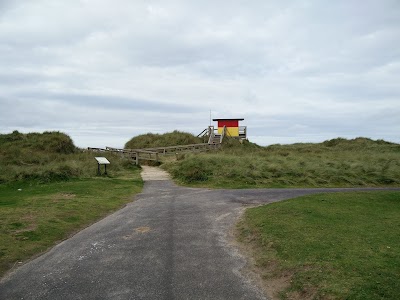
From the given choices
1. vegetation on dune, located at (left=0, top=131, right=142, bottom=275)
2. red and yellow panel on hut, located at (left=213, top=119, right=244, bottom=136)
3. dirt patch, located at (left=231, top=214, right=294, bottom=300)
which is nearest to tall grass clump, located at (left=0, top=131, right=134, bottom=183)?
vegetation on dune, located at (left=0, top=131, right=142, bottom=275)

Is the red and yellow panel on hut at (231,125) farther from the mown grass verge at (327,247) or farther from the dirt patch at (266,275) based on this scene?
the dirt patch at (266,275)

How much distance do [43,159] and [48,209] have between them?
14896mm

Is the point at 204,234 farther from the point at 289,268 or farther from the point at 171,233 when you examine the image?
the point at 289,268

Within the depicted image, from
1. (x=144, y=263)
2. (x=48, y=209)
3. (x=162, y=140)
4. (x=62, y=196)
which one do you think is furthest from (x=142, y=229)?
(x=162, y=140)

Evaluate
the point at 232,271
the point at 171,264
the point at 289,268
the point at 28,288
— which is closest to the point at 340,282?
the point at 289,268

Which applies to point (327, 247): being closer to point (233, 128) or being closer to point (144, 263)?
point (144, 263)

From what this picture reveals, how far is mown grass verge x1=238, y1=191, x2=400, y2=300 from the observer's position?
5953 mm

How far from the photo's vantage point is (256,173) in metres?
22.0

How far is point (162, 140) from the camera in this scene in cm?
4112

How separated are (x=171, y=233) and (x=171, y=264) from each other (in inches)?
96.1

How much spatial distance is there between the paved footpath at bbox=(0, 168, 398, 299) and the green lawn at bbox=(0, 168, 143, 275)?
665 mm

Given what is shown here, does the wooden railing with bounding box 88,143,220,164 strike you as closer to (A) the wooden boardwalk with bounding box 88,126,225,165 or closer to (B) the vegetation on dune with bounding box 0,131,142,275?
(A) the wooden boardwalk with bounding box 88,126,225,165

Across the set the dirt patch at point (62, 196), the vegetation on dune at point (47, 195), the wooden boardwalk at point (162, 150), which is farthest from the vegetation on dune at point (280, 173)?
the wooden boardwalk at point (162, 150)

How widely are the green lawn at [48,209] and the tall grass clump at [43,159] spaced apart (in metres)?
1.37
